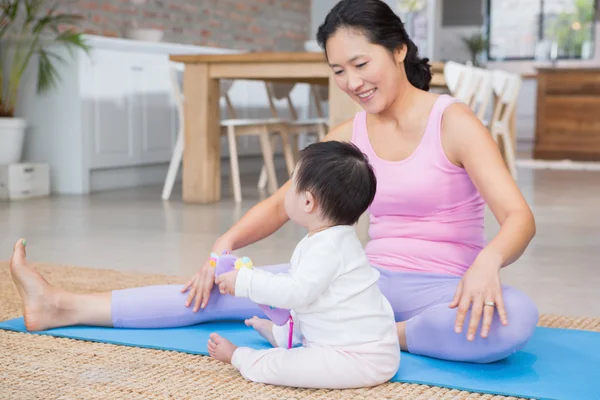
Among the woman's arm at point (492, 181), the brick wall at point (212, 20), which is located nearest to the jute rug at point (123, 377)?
the woman's arm at point (492, 181)

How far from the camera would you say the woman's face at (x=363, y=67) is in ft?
5.53

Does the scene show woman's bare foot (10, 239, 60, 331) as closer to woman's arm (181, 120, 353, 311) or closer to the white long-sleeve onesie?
woman's arm (181, 120, 353, 311)

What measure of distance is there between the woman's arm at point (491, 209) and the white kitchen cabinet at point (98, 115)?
391 centimetres

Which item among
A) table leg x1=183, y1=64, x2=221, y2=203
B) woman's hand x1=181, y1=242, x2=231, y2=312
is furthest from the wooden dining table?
woman's hand x1=181, y1=242, x2=231, y2=312

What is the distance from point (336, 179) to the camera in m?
1.48

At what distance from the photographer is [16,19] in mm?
5688

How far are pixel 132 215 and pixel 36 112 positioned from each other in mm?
1445

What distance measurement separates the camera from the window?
36.7 feet

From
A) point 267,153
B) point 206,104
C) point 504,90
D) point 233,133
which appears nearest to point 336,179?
point 206,104

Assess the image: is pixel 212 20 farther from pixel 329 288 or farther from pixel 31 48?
pixel 329 288

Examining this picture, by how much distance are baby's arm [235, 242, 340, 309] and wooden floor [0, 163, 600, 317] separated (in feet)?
3.26

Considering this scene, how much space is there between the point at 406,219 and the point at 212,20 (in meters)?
6.35

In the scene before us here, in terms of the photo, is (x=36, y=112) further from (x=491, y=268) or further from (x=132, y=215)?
(x=491, y=268)

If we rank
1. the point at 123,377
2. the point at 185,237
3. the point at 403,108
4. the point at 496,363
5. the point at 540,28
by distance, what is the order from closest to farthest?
the point at 123,377
the point at 496,363
the point at 403,108
the point at 185,237
the point at 540,28
